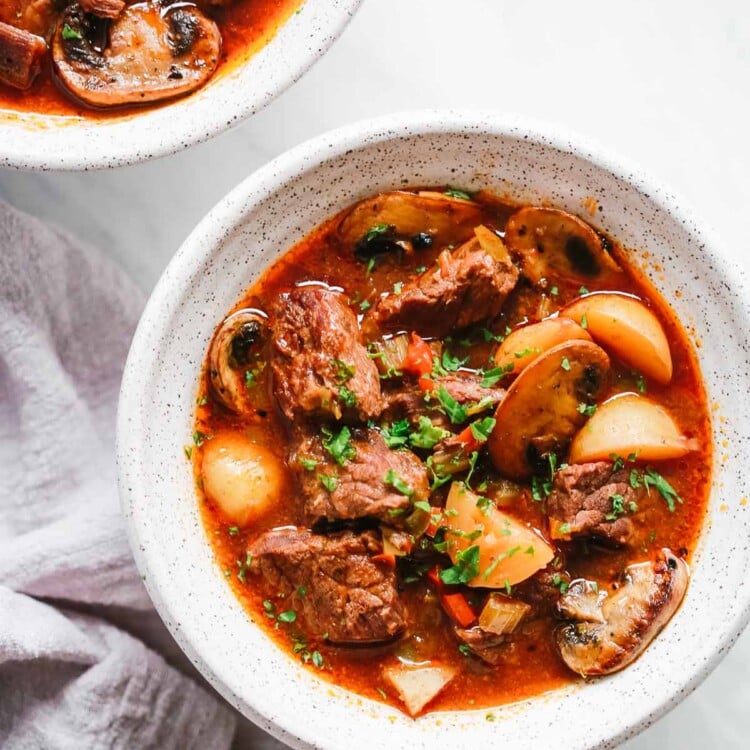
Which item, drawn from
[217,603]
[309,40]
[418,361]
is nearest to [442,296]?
[418,361]

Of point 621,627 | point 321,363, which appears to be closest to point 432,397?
point 321,363

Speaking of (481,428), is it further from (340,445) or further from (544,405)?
(340,445)

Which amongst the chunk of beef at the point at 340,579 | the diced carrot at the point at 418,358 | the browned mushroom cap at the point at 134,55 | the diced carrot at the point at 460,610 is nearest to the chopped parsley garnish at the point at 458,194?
the diced carrot at the point at 418,358

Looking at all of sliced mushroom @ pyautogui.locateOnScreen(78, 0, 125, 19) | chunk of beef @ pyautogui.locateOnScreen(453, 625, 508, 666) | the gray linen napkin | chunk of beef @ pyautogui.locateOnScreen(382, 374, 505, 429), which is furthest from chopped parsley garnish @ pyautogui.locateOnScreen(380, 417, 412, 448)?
sliced mushroom @ pyautogui.locateOnScreen(78, 0, 125, 19)

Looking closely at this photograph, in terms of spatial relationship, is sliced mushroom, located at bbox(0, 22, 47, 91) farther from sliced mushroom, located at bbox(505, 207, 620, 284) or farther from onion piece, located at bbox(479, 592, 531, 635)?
onion piece, located at bbox(479, 592, 531, 635)

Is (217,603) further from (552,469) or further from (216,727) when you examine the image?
(552,469)
